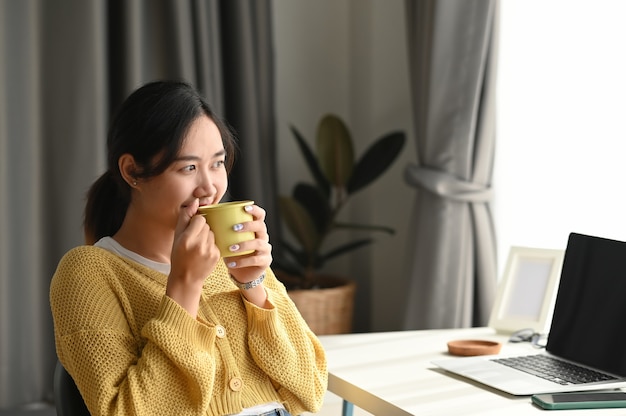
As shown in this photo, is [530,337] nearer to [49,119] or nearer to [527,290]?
[527,290]

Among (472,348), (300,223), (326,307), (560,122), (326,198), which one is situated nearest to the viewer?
(472,348)

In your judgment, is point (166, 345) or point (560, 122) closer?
point (166, 345)

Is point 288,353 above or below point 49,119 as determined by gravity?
below

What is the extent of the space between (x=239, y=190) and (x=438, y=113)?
877 millimetres

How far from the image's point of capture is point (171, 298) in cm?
133

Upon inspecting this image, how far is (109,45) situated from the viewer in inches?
130

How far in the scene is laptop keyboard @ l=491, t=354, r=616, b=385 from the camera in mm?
1507

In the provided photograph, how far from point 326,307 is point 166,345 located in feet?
6.36

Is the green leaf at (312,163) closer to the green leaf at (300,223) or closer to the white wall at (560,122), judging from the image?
the green leaf at (300,223)

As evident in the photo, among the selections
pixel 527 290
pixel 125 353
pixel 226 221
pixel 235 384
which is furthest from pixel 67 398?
pixel 527 290

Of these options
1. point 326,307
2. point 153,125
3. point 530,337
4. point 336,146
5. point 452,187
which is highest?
point 153,125

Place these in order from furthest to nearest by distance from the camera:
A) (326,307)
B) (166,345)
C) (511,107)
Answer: (326,307) < (511,107) < (166,345)

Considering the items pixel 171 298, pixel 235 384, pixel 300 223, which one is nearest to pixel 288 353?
pixel 235 384

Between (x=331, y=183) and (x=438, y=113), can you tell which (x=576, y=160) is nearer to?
(x=438, y=113)
